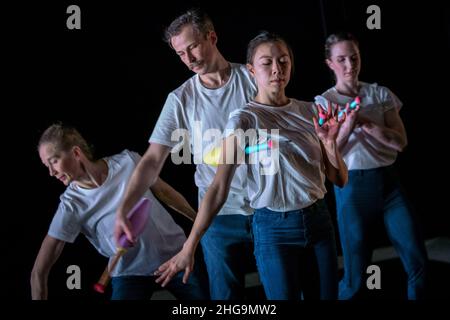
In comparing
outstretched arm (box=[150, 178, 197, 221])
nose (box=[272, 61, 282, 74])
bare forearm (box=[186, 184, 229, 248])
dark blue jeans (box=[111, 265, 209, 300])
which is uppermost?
nose (box=[272, 61, 282, 74])

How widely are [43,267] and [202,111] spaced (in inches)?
24.3

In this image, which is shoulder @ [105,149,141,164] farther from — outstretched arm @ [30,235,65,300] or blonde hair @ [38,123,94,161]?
outstretched arm @ [30,235,65,300]

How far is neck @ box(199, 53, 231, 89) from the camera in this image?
1.64m

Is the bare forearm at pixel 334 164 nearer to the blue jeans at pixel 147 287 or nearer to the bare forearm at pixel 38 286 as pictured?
the blue jeans at pixel 147 287

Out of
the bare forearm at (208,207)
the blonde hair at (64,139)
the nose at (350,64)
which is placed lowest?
the bare forearm at (208,207)

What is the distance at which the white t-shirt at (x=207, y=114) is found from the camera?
1.62 metres

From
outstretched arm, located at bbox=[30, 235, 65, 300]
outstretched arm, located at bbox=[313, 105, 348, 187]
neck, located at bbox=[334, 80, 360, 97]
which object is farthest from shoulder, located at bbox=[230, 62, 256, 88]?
outstretched arm, located at bbox=[30, 235, 65, 300]

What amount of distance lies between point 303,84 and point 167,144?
0.76m

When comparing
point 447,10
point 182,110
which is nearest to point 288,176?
point 182,110

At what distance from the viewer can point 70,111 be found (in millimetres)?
1887

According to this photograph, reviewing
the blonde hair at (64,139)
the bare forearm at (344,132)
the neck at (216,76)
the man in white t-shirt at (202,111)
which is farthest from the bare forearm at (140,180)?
the bare forearm at (344,132)

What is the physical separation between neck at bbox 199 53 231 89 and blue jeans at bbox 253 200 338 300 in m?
0.41

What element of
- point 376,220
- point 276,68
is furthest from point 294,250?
point 376,220

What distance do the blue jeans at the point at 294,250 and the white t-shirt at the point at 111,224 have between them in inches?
15.2
